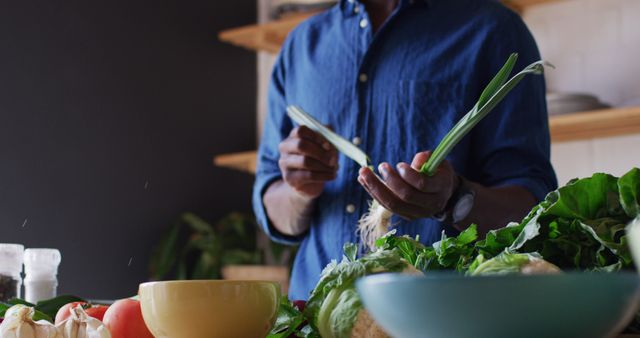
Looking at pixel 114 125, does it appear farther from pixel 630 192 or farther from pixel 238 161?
pixel 630 192

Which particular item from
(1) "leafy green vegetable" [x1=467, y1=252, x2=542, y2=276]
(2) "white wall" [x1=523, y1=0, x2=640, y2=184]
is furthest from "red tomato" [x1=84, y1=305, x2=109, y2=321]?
(2) "white wall" [x1=523, y1=0, x2=640, y2=184]

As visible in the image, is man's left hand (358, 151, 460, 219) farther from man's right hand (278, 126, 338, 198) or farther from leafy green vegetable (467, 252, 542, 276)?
leafy green vegetable (467, 252, 542, 276)

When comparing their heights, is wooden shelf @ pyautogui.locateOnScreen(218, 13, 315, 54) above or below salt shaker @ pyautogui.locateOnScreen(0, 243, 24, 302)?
above

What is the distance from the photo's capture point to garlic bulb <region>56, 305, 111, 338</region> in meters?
0.88

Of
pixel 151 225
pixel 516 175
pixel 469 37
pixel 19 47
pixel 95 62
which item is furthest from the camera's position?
pixel 151 225

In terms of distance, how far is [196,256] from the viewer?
3691 mm

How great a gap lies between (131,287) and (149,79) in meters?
0.82

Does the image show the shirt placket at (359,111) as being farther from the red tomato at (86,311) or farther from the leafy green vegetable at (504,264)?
the leafy green vegetable at (504,264)

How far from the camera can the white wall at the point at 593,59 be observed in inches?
112

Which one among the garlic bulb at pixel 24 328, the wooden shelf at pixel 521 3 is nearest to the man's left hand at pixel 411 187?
the garlic bulb at pixel 24 328

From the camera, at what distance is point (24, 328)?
892 millimetres

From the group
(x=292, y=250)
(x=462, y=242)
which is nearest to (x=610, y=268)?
(x=462, y=242)

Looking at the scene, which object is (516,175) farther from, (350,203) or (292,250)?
(292,250)

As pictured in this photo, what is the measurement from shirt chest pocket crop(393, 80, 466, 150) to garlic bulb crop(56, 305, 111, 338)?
94 cm
